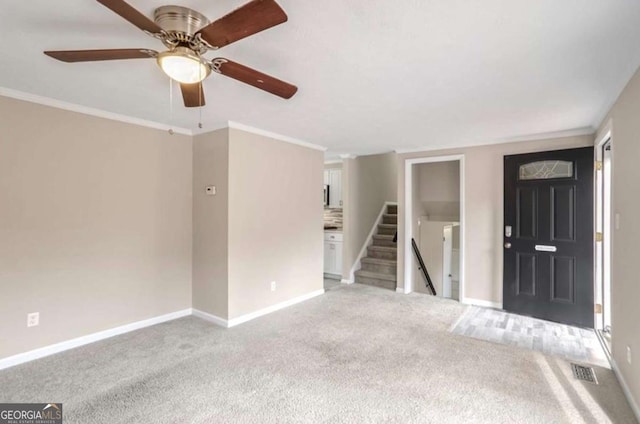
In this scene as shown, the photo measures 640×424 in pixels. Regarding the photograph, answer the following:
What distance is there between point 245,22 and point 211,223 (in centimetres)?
278

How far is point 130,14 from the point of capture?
1267mm

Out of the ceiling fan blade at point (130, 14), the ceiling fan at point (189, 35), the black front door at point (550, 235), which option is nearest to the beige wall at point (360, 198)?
the black front door at point (550, 235)

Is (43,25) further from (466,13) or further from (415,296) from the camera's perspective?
(415,296)

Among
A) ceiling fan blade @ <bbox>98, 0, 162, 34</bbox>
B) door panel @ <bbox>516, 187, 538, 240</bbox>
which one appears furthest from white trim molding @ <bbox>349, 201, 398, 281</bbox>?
ceiling fan blade @ <bbox>98, 0, 162, 34</bbox>

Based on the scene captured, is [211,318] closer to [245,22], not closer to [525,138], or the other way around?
[245,22]

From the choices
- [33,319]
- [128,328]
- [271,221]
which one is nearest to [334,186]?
[271,221]

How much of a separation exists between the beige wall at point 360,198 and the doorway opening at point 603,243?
325 cm

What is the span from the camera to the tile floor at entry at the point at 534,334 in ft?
9.71

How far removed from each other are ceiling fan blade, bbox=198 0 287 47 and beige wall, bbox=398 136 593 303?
12.7ft

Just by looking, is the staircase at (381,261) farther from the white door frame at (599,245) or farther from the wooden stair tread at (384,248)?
the white door frame at (599,245)

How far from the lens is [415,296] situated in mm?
4836

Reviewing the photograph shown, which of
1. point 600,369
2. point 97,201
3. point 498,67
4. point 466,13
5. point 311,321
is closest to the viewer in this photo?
point 466,13

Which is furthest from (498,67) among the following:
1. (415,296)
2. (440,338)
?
(415,296)

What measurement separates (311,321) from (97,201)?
257cm
